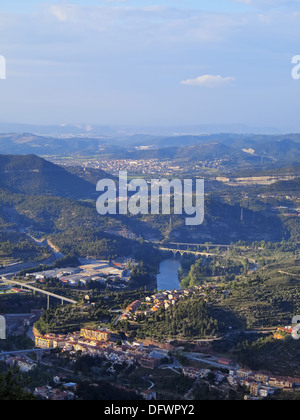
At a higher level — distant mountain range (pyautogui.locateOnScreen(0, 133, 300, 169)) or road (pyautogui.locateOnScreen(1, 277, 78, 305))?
distant mountain range (pyautogui.locateOnScreen(0, 133, 300, 169))

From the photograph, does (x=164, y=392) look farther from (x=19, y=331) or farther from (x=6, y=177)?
(x=6, y=177)

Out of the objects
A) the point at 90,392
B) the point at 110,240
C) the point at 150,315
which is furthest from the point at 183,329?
the point at 110,240

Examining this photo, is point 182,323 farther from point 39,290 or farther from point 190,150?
point 190,150
